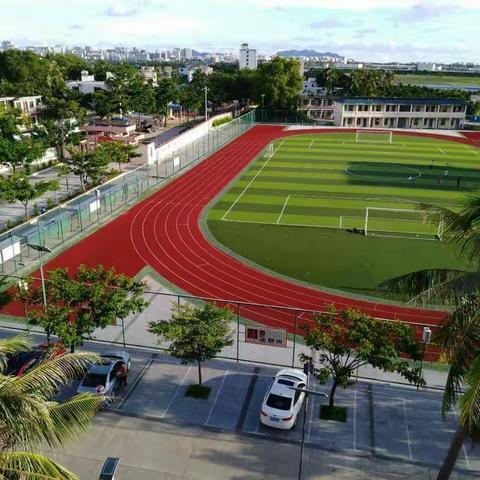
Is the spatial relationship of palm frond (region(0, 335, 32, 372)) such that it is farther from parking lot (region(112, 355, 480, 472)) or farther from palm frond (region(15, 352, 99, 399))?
parking lot (region(112, 355, 480, 472))

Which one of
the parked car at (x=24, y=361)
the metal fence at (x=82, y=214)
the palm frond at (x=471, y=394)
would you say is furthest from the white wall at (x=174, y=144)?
the palm frond at (x=471, y=394)

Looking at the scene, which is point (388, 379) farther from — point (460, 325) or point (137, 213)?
point (137, 213)

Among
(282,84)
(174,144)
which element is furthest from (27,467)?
(282,84)

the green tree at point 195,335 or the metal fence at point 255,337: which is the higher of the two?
the green tree at point 195,335

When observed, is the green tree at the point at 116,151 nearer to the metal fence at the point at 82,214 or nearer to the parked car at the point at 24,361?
the metal fence at the point at 82,214

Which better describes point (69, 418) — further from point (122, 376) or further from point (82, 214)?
point (82, 214)

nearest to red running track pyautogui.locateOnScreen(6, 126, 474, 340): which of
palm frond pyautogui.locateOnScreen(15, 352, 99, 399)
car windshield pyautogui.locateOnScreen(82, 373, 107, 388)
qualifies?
car windshield pyautogui.locateOnScreen(82, 373, 107, 388)

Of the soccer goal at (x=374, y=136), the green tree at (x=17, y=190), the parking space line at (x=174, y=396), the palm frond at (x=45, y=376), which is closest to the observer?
the palm frond at (x=45, y=376)
